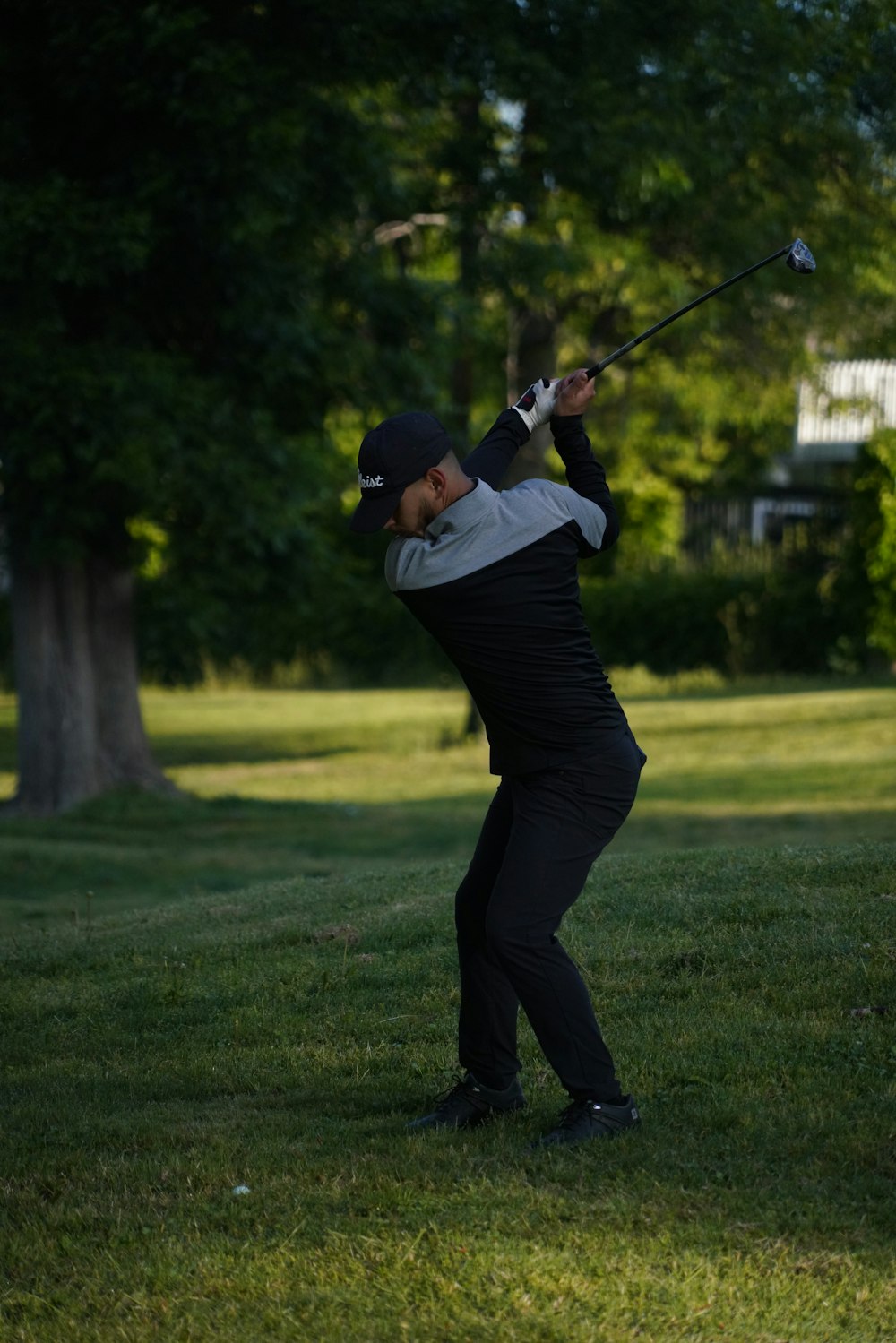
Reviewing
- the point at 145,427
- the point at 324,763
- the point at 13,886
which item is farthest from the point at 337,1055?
the point at 324,763

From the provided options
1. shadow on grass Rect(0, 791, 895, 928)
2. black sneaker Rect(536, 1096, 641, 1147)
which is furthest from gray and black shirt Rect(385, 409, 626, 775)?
shadow on grass Rect(0, 791, 895, 928)

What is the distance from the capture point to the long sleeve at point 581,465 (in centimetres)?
447

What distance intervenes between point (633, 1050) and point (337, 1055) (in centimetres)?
99

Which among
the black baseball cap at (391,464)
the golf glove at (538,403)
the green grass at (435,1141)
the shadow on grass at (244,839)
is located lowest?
the shadow on grass at (244,839)

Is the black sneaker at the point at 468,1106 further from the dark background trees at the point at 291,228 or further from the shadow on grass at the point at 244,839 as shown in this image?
the dark background trees at the point at 291,228

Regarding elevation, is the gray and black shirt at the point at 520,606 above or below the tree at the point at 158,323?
below

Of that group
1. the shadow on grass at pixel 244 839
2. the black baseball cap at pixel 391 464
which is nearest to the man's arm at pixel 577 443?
the black baseball cap at pixel 391 464

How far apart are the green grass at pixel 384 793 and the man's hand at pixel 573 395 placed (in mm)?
5087

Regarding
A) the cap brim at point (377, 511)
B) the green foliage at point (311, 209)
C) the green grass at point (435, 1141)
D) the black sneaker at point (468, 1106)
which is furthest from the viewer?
the green foliage at point (311, 209)

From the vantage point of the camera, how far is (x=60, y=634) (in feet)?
47.9

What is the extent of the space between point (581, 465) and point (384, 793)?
39.6ft

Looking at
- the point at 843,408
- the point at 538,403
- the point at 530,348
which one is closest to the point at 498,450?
the point at 538,403

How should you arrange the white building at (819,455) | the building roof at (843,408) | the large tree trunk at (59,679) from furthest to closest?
1. the building roof at (843,408)
2. the white building at (819,455)
3. the large tree trunk at (59,679)

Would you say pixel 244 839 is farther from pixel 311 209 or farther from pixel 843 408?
pixel 843 408
